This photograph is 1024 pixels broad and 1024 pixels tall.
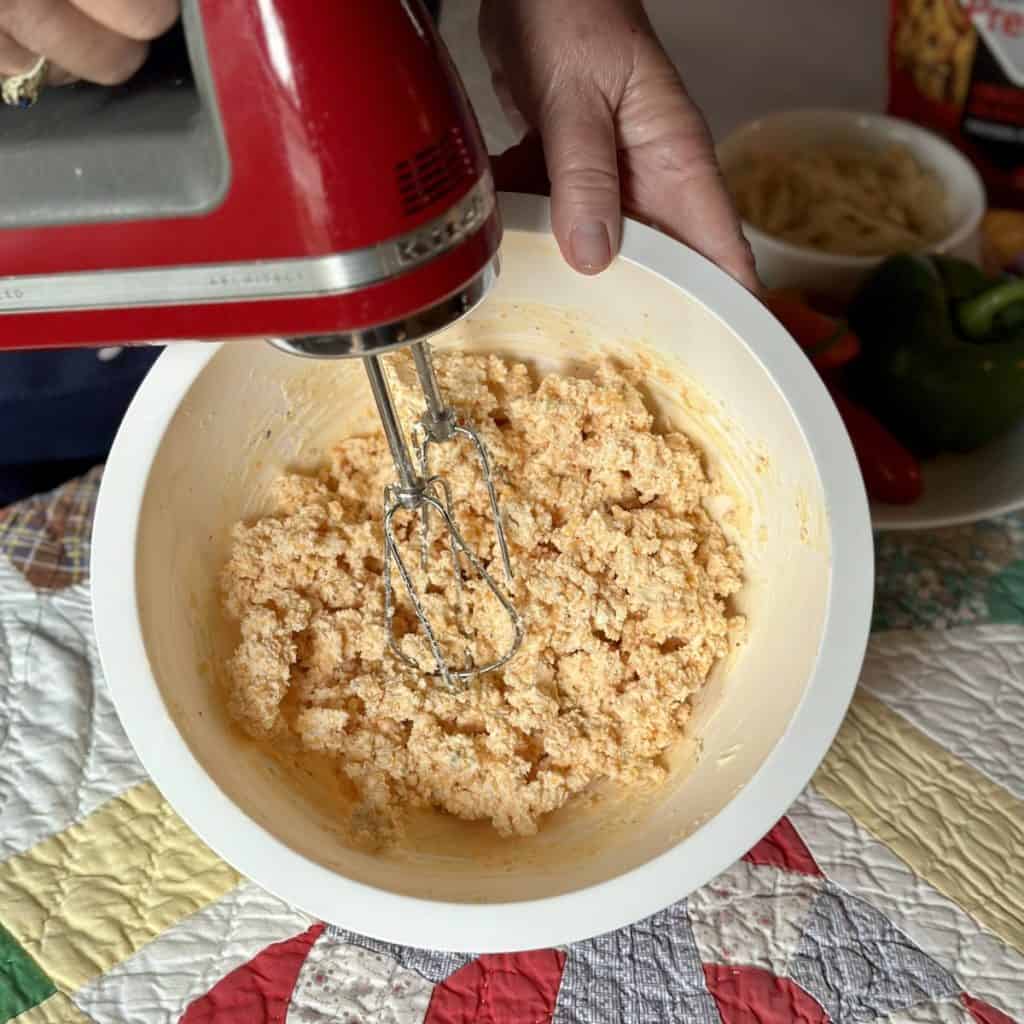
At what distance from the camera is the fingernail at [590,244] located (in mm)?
760

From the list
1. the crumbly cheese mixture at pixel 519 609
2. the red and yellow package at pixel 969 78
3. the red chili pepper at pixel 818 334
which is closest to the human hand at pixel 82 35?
the crumbly cheese mixture at pixel 519 609

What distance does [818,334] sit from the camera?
1286mm

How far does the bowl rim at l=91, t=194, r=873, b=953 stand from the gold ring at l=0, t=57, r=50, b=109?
0.26 metres

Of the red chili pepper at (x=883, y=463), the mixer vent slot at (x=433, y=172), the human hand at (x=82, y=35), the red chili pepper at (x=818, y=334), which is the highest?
the human hand at (x=82, y=35)

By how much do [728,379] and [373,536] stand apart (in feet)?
1.06

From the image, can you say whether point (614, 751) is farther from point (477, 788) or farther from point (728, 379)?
point (728, 379)

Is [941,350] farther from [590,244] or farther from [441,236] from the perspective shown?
[441,236]

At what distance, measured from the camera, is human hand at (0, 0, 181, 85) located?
0.51 m

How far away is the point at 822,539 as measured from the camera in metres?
0.75

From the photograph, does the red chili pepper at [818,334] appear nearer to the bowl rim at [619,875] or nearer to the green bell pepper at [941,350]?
the green bell pepper at [941,350]

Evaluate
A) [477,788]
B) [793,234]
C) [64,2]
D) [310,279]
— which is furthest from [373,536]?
[793,234]

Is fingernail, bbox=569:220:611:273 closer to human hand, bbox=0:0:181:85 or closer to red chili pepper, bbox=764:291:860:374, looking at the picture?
human hand, bbox=0:0:181:85

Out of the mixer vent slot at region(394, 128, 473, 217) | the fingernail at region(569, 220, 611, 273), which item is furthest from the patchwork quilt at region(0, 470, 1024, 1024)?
the mixer vent slot at region(394, 128, 473, 217)

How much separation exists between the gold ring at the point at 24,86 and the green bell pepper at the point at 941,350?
107 cm
